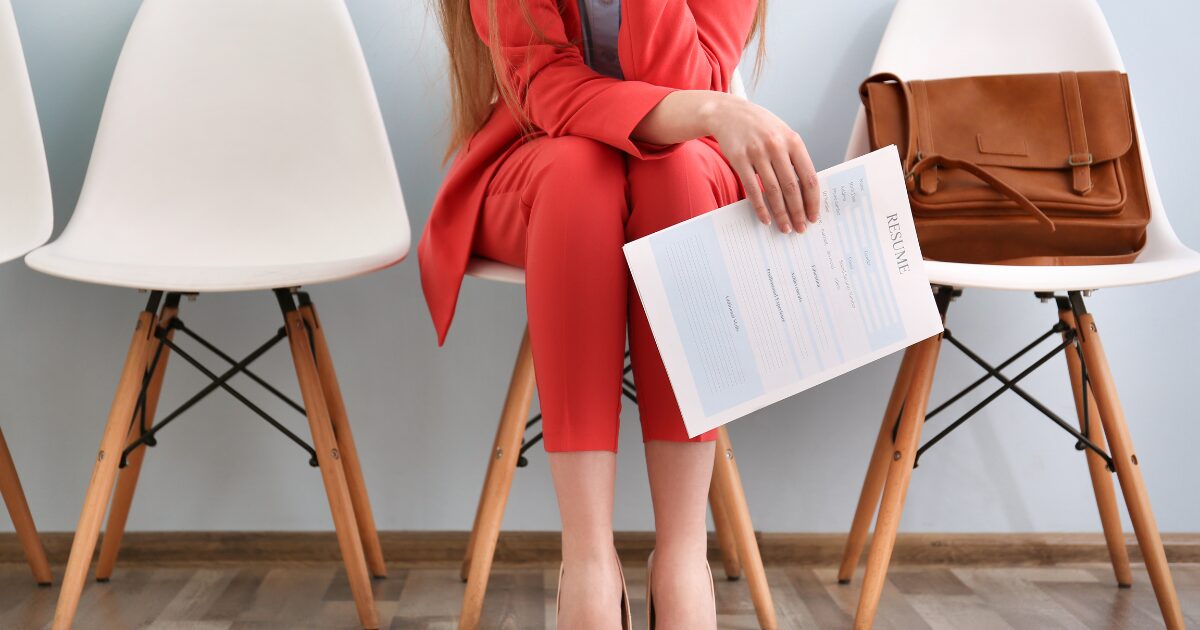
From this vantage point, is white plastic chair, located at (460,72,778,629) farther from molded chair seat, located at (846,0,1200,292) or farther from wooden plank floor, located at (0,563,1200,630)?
molded chair seat, located at (846,0,1200,292)

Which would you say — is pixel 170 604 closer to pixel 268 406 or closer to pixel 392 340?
pixel 268 406

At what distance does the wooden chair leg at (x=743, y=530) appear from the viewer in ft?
3.63

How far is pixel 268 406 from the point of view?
1396 millimetres

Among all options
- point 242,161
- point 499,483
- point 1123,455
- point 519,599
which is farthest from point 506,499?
point 1123,455

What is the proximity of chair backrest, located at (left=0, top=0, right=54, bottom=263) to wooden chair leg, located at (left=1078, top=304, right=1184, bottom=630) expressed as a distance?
1.24 m

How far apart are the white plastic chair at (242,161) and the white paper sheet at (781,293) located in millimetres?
533

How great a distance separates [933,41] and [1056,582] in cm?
73

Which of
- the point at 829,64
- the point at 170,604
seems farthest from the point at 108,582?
the point at 829,64

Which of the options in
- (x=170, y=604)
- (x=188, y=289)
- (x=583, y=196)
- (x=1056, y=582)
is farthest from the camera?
(x=1056, y=582)

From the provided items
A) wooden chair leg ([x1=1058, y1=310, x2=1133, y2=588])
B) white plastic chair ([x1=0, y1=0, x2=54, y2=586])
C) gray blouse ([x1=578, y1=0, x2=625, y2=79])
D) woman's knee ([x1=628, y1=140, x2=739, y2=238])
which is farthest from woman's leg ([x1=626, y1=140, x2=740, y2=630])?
white plastic chair ([x1=0, y1=0, x2=54, y2=586])

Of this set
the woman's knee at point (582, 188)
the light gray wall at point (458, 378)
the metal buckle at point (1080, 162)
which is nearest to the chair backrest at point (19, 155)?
the light gray wall at point (458, 378)

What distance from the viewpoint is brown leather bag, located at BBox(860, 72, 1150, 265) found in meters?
1.12

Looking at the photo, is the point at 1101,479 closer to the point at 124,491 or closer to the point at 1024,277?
the point at 1024,277

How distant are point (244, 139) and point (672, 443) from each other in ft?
2.70
